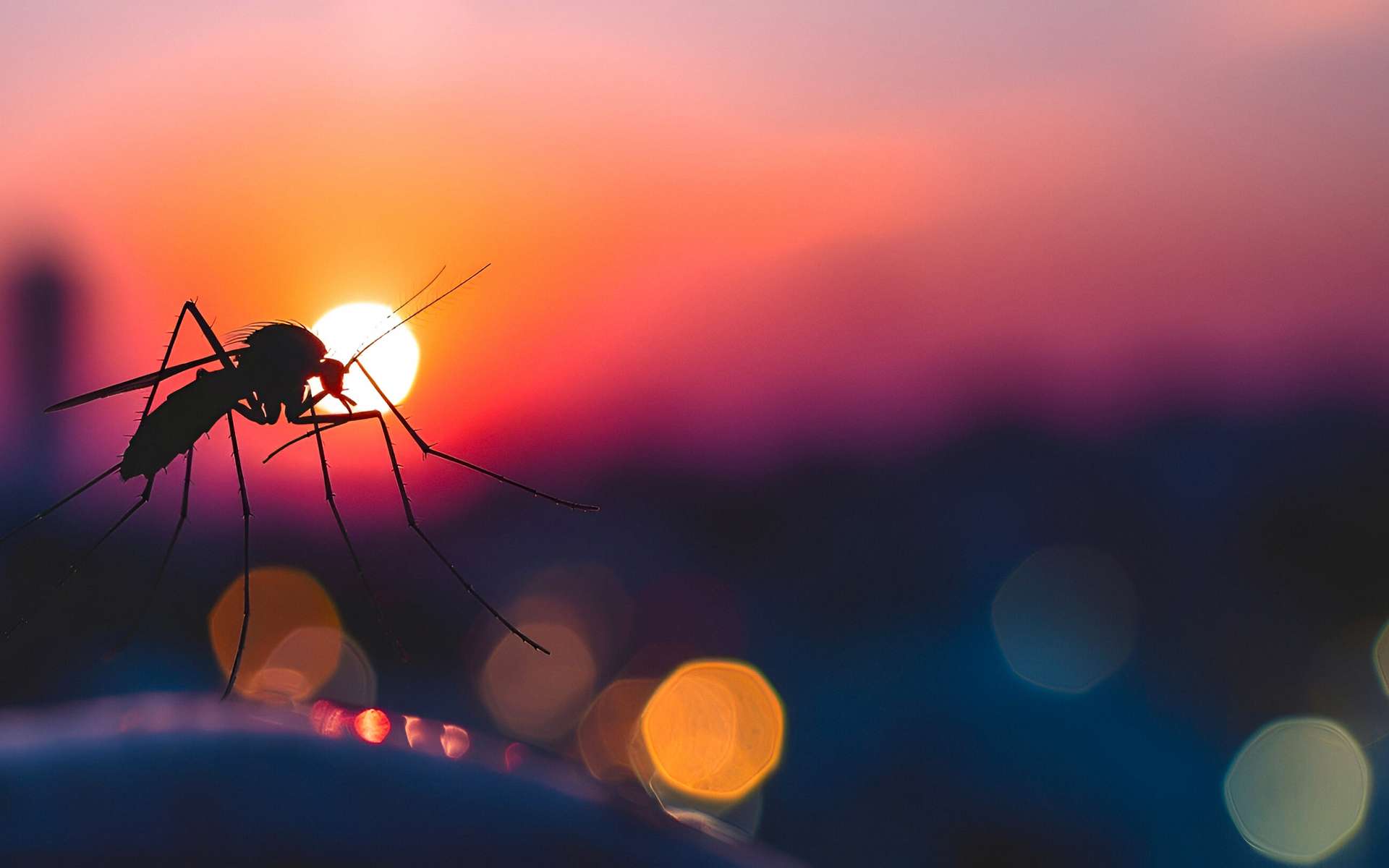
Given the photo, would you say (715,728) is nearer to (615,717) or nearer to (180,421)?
(615,717)

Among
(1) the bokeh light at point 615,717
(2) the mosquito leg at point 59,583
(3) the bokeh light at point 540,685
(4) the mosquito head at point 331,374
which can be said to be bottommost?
(3) the bokeh light at point 540,685

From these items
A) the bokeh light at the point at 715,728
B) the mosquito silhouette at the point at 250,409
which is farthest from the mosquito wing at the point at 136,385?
the bokeh light at the point at 715,728

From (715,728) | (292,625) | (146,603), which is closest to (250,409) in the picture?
(146,603)

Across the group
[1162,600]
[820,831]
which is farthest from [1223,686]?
[820,831]

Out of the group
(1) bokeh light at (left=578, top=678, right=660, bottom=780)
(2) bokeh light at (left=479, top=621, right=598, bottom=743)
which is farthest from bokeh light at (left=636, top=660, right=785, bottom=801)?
(2) bokeh light at (left=479, top=621, right=598, bottom=743)

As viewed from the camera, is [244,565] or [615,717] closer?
[244,565]

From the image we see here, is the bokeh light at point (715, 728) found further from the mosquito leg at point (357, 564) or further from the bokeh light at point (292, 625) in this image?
the mosquito leg at point (357, 564)
